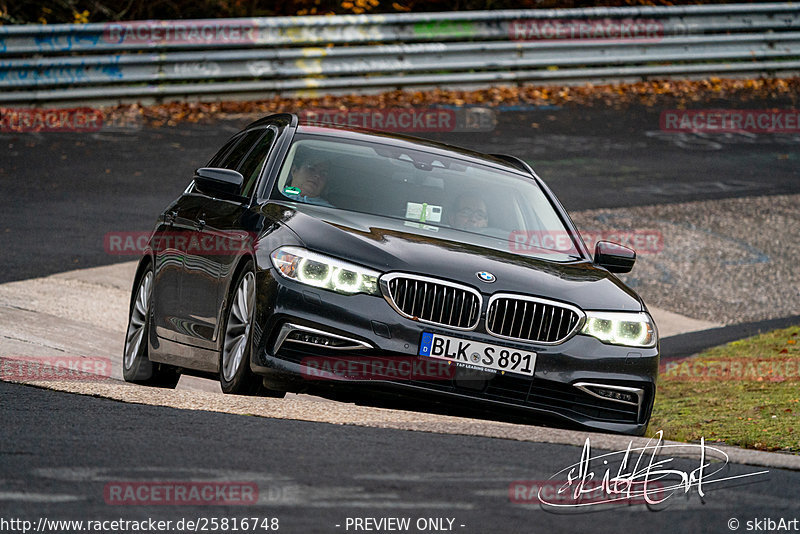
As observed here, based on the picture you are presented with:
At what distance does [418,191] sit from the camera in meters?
7.96

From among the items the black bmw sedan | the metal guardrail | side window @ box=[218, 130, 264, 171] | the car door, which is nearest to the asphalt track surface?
the black bmw sedan

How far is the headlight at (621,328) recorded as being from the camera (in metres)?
6.93

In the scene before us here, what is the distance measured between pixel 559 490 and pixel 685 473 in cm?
76

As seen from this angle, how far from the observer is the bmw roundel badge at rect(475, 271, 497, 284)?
6.77 metres

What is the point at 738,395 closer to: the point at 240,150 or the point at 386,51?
the point at 240,150

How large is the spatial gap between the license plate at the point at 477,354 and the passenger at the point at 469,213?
132 cm

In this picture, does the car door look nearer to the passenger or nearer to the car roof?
the car roof

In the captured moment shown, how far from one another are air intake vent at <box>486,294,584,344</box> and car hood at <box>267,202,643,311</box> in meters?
0.05

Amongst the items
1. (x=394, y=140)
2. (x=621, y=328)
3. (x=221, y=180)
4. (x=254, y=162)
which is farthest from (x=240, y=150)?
(x=621, y=328)

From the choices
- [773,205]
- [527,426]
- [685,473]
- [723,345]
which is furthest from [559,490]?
[773,205]

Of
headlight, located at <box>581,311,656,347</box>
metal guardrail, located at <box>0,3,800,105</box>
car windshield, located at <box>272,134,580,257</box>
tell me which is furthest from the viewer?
metal guardrail, located at <box>0,3,800,105</box>

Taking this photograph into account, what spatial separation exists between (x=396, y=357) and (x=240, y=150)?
2.85m

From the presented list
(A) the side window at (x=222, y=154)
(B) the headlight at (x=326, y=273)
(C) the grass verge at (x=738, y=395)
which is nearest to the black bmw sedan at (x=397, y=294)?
(B) the headlight at (x=326, y=273)

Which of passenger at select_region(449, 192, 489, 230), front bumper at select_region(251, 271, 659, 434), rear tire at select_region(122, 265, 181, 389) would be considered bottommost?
rear tire at select_region(122, 265, 181, 389)
